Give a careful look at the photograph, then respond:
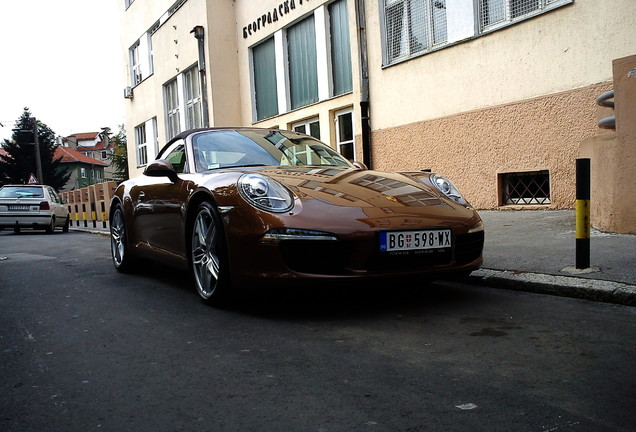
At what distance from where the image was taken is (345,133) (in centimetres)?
1455

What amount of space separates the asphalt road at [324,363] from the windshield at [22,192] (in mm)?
15963

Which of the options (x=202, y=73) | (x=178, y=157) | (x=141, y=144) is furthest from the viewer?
(x=141, y=144)

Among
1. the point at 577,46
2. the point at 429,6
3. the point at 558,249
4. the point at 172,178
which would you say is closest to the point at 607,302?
the point at 558,249

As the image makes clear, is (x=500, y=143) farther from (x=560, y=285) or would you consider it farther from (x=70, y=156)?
→ (x=70, y=156)

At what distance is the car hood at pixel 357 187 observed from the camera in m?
4.24

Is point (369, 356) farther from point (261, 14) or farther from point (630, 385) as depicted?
point (261, 14)

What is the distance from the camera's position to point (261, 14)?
56.5 ft

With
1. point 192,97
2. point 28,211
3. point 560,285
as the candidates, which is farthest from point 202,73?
point 560,285

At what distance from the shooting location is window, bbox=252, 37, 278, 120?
17328 millimetres

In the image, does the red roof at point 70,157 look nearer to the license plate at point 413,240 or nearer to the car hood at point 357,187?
the car hood at point 357,187

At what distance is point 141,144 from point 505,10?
19916 mm

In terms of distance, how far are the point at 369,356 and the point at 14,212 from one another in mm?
18523

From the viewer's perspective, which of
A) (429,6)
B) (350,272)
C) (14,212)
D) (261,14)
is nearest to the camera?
(350,272)

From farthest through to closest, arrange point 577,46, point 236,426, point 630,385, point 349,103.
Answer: point 349,103
point 577,46
point 630,385
point 236,426
